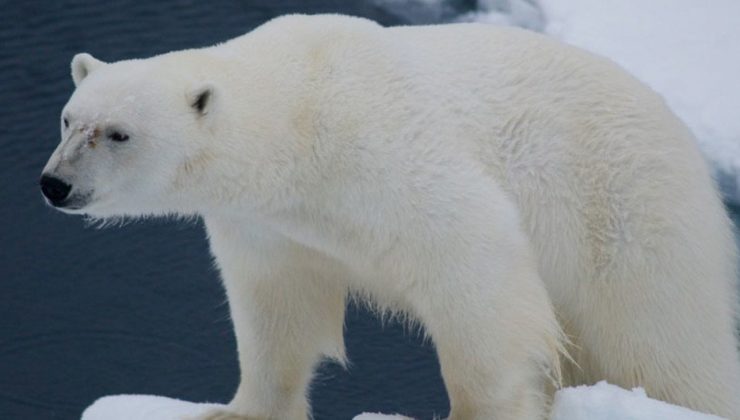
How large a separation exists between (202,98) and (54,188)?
0.48 m

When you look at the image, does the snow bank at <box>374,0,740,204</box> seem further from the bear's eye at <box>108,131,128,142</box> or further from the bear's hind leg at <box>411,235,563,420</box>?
the bear's eye at <box>108,131,128,142</box>

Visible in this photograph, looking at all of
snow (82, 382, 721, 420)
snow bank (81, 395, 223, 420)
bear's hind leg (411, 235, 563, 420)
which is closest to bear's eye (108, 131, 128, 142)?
bear's hind leg (411, 235, 563, 420)

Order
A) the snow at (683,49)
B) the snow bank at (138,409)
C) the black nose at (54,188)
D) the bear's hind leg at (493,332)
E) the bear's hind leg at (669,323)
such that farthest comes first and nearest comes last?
the snow at (683,49) < the snow bank at (138,409) < the bear's hind leg at (669,323) < the bear's hind leg at (493,332) < the black nose at (54,188)

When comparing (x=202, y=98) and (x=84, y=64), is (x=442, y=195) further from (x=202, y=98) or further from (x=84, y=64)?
(x=84, y=64)

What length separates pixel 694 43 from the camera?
779 cm

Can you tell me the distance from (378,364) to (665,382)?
218 cm

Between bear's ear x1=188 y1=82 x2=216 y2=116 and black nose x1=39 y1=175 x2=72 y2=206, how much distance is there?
418mm

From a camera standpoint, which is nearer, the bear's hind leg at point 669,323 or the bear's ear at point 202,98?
the bear's ear at point 202,98

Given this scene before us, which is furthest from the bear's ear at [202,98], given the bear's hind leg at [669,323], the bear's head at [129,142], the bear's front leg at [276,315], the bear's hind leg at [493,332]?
the bear's hind leg at [669,323]

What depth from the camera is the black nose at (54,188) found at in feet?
11.9

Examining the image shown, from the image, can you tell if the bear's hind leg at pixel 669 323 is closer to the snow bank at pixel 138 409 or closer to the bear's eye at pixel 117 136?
the snow bank at pixel 138 409

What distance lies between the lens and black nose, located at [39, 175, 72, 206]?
11.9 feet

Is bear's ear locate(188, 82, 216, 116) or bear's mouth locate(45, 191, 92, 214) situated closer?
bear's mouth locate(45, 191, 92, 214)

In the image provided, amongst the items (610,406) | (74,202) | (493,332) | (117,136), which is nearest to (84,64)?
(117,136)
